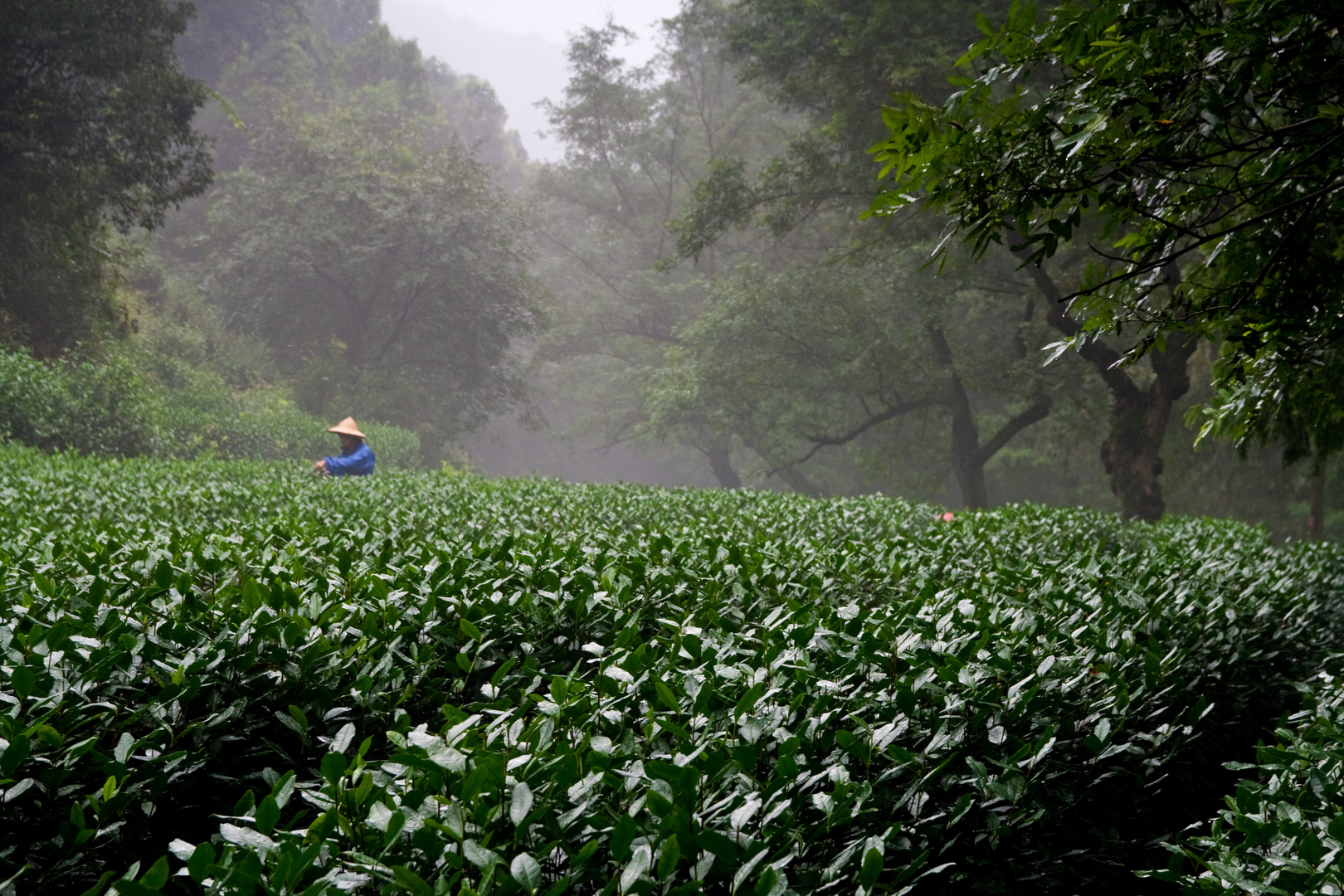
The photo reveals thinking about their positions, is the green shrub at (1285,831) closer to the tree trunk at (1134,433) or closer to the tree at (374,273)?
the tree trunk at (1134,433)

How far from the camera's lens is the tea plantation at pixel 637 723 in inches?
55.9

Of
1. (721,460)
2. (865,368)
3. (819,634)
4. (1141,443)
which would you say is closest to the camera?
(819,634)

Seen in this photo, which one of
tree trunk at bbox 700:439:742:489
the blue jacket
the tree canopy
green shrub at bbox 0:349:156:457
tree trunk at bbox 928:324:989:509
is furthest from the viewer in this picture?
tree trunk at bbox 700:439:742:489

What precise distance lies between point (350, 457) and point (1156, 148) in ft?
33.3

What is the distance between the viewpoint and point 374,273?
30609 millimetres

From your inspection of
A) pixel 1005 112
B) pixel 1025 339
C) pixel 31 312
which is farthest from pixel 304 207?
pixel 1005 112

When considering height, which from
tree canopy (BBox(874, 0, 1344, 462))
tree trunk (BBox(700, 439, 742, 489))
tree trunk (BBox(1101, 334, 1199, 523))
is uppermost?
tree trunk (BBox(700, 439, 742, 489))

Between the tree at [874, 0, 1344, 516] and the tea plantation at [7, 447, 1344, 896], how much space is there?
128cm

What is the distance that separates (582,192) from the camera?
3906 centimetres

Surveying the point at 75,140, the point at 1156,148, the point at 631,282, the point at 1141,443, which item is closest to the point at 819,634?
the point at 1156,148

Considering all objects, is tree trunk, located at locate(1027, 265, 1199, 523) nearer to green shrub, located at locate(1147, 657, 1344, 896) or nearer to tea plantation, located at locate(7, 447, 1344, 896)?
tea plantation, located at locate(7, 447, 1344, 896)

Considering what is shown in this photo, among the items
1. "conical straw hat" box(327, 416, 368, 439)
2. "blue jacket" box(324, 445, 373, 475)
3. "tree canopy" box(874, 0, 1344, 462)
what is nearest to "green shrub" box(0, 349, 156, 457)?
"conical straw hat" box(327, 416, 368, 439)

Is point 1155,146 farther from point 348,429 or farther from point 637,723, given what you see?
point 348,429

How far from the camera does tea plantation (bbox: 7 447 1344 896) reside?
4.66 ft
